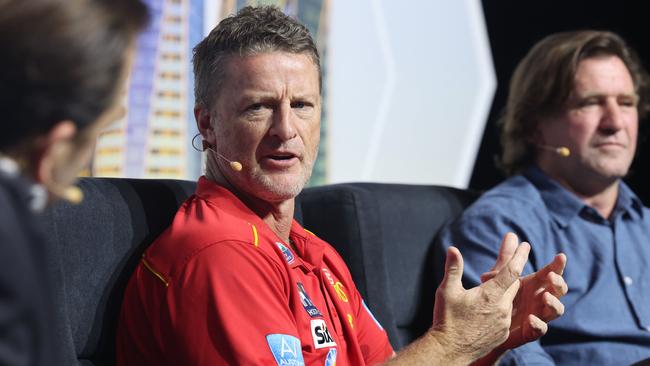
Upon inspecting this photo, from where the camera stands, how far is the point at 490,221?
83.7 inches

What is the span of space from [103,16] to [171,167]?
4.79 feet

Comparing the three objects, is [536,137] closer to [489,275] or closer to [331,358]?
[489,275]

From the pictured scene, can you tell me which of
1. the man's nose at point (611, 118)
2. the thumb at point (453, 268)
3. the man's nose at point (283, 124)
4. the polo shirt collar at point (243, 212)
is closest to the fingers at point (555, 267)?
the thumb at point (453, 268)

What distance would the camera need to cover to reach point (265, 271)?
1.40 meters

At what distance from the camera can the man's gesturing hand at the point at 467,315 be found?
1446mm

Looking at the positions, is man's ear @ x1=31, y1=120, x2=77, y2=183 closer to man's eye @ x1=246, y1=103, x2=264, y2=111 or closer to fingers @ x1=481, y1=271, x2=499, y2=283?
man's eye @ x1=246, y1=103, x2=264, y2=111

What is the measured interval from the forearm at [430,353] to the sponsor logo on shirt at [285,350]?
0.16 metres

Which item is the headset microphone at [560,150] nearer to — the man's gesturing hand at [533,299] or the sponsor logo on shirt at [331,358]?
the man's gesturing hand at [533,299]

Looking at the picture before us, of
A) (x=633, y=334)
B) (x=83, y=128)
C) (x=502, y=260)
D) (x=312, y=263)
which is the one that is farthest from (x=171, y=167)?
(x=83, y=128)

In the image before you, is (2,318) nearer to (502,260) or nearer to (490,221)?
(502,260)

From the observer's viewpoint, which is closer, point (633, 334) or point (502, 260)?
point (502, 260)

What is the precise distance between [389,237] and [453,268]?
26.9 inches

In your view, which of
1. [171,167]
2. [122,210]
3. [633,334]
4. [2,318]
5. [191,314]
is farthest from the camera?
[171,167]

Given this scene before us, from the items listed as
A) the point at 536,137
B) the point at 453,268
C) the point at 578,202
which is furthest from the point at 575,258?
the point at 453,268
